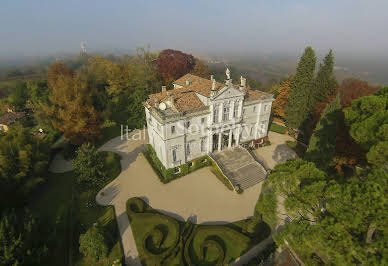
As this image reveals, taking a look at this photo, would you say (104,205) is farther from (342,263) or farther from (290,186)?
(342,263)

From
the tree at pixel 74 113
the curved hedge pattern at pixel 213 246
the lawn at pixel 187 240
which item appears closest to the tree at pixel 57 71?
the tree at pixel 74 113

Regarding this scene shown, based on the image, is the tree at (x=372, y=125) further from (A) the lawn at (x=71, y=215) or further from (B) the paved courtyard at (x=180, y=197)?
(A) the lawn at (x=71, y=215)

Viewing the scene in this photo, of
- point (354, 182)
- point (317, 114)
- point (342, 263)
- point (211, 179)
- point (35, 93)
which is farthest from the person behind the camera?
point (35, 93)

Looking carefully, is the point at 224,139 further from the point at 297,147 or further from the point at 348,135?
the point at 348,135

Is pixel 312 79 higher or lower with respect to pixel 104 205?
higher

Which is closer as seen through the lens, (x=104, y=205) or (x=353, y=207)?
(x=353, y=207)

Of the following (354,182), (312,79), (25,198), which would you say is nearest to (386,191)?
(354,182)

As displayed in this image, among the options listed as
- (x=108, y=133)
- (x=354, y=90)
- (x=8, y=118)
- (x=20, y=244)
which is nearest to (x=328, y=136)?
(x=354, y=90)

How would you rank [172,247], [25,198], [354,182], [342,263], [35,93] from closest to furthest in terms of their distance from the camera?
[342,263], [354,182], [172,247], [25,198], [35,93]
